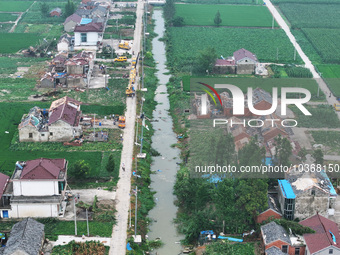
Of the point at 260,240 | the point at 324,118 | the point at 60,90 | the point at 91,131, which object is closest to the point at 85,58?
the point at 60,90

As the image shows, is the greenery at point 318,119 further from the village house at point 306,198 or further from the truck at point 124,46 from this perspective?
the truck at point 124,46

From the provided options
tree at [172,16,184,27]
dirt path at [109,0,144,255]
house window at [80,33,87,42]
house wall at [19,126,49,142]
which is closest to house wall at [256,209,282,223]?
dirt path at [109,0,144,255]

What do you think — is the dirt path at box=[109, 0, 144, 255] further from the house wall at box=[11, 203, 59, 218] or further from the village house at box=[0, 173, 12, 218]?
the village house at box=[0, 173, 12, 218]

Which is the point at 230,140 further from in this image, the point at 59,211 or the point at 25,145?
the point at 25,145

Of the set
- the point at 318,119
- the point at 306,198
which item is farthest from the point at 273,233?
the point at 318,119

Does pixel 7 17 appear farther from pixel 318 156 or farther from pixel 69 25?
pixel 318 156
